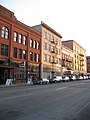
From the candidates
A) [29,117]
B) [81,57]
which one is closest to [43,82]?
[29,117]

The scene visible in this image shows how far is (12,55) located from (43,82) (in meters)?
8.91

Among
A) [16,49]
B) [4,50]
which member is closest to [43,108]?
[4,50]

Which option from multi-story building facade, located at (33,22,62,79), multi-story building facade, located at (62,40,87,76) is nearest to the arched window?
multi-story building facade, located at (33,22,62,79)

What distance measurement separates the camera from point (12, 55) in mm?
41156

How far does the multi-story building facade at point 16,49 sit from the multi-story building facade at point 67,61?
23778 mm

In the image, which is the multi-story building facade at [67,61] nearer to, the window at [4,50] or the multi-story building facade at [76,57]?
the multi-story building facade at [76,57]

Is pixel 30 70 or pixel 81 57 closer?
pixel 30 70

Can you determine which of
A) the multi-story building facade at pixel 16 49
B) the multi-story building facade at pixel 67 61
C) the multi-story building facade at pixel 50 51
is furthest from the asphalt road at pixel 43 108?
the multi-story building facade at pixel 67 61

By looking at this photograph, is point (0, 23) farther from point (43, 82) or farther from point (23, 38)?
point (43, 82)

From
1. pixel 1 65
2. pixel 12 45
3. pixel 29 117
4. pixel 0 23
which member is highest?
pixel 0 23

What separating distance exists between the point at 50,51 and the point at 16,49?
65.4ft

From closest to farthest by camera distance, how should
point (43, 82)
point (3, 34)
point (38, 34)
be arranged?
point (3, 34) < point (43, 82) < point (38, 34)

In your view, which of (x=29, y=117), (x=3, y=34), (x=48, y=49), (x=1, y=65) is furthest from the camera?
(x=48, y=49)

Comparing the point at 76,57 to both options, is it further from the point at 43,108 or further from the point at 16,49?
the point at 43,108
